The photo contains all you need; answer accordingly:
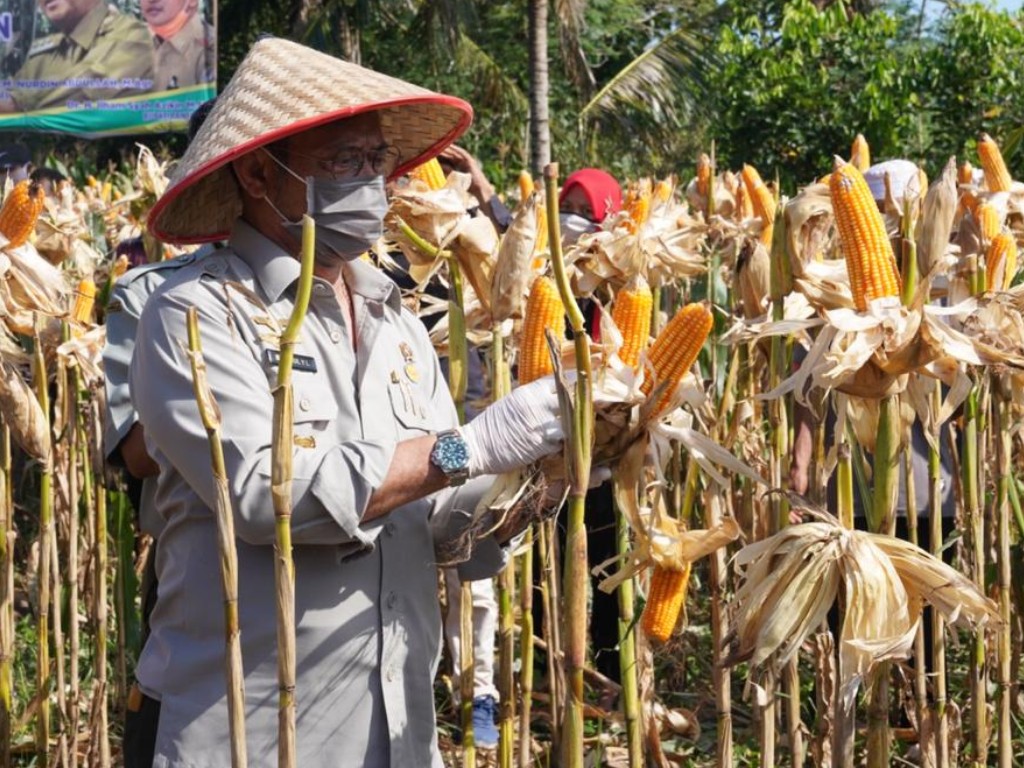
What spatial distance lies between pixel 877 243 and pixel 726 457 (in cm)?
43

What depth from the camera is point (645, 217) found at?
3863 mm

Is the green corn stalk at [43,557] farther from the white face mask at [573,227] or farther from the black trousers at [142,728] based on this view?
the white face mask at [573,227]

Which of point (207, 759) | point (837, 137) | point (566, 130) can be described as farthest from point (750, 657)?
point (566, 130)

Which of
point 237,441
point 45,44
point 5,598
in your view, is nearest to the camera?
point 237,441

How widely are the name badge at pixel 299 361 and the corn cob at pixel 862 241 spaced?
0.86 metres

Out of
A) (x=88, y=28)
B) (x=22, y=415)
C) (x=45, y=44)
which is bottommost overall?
(x=22, y=415)

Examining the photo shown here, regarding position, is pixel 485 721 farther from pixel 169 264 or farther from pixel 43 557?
pixel 169 264

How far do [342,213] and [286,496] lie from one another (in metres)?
0.53

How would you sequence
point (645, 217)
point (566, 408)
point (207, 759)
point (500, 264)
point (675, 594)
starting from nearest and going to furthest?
point (566, 408), point (207, 759), point (675, 594), point (500, 264), point (645, 217)

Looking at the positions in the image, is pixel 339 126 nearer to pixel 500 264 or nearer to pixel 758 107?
pixel 500 264

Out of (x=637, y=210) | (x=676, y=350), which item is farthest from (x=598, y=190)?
(x=676, y=350)

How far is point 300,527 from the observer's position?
1.93 m

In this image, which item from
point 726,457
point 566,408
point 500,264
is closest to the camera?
point 566,408

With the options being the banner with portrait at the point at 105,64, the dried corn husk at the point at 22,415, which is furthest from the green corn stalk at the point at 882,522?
the banner with portrait at the point at 105,64
